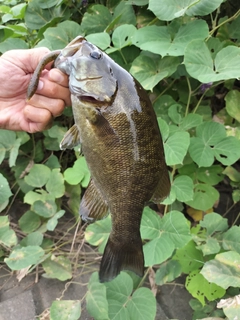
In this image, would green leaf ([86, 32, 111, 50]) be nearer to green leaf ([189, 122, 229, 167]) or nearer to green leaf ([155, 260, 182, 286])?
green leaf ([189, 122, 229, 167])

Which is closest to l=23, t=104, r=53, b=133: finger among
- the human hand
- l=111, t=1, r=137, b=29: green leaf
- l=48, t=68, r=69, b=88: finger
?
the human hand

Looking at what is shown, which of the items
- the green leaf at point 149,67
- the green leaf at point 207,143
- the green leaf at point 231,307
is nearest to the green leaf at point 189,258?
the green leaf at point 231,307

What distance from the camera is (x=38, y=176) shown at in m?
1.75

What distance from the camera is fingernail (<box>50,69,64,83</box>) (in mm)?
905

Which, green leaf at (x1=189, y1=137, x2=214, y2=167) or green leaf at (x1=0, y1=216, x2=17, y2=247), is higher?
green leaf at (x1=189, y1=137, x2=214, y2=167)

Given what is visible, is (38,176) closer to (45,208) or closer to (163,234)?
(45,208)

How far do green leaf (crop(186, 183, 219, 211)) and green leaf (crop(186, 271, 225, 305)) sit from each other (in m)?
0.30

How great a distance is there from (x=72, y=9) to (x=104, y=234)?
1261mm

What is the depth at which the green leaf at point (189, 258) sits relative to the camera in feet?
4.58

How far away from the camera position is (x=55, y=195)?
5.55 ft

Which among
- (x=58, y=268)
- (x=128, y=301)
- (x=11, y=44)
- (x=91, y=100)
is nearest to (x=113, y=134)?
(x=91, y=100)

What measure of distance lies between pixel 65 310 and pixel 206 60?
110 centimetres

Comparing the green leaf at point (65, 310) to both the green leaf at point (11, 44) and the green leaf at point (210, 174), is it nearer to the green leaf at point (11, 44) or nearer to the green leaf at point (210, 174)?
the green leaf at point (210, 174)

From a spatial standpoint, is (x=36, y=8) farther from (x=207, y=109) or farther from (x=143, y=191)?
(x=143, y=191)
